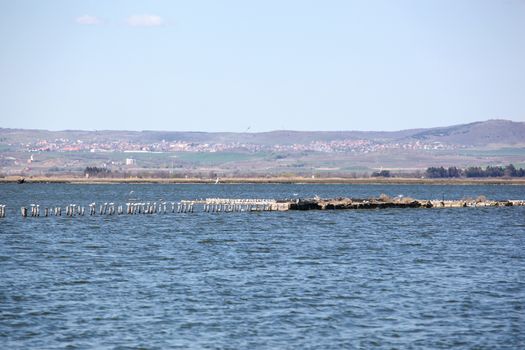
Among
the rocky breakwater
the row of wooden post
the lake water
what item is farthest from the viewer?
the rocky breakwater

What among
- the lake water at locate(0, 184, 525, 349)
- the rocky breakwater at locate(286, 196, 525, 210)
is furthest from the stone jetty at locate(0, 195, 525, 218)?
the lake water at locate(0, 184, 525, 349)

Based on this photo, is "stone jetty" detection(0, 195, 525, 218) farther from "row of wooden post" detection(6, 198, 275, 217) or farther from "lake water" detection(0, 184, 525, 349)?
"lake water" detection(0, 184, 525, 349)

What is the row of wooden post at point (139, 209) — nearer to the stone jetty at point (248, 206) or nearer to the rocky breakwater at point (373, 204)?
the stone jetty at point (248, 206)

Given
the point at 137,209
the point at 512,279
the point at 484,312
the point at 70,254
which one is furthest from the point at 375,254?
the point at 137,209

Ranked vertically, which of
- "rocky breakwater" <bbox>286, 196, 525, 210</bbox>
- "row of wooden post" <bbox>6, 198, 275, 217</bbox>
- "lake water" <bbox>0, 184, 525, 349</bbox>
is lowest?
"row of wooden post" <bbox>6, 198, 275, 217</bbox>

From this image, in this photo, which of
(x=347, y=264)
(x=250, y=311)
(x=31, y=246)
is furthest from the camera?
(x=31, y=246)

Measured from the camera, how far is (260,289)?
43.8m

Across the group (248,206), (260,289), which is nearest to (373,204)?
(248,206)

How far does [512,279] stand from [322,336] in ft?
55.9

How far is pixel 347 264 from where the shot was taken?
54.6 meters

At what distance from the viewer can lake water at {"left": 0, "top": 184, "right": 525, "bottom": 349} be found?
3403cm

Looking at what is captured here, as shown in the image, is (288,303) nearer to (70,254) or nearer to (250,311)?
(250,311)

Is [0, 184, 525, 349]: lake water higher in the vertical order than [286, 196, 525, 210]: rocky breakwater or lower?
higher

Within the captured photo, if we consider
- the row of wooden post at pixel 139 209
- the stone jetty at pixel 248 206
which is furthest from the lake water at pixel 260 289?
the stone jetty at pixel 248 206
